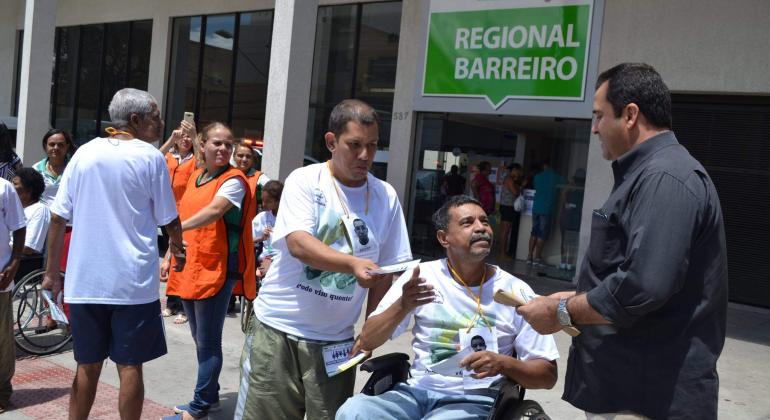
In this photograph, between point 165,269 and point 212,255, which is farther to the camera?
point 165,269

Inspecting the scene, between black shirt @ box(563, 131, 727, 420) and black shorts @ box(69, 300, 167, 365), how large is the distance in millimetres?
2357

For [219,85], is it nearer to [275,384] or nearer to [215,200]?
[215,200]

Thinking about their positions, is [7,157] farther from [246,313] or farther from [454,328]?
[454,328]

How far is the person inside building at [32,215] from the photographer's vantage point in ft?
19.4

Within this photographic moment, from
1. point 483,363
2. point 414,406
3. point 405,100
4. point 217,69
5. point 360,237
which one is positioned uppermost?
point 217,69

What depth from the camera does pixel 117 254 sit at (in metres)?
3.79

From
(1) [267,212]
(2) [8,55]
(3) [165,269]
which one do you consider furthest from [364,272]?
(2) [8,55]

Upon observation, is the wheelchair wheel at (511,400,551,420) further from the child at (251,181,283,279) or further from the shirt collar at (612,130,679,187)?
the child at (251,181,283,279)

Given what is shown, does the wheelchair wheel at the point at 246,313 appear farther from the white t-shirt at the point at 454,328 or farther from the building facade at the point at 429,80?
the building facade at the point at 429,80

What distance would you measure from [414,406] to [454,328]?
1.27ft

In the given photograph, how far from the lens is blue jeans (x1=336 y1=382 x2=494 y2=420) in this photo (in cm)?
317

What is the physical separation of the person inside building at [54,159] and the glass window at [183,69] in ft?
32.2

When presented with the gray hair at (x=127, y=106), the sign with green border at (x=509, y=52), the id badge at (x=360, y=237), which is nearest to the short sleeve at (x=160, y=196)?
the gray hair at (x=127, y=106)

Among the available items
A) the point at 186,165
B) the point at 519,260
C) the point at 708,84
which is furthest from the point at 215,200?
the point at 519,260
